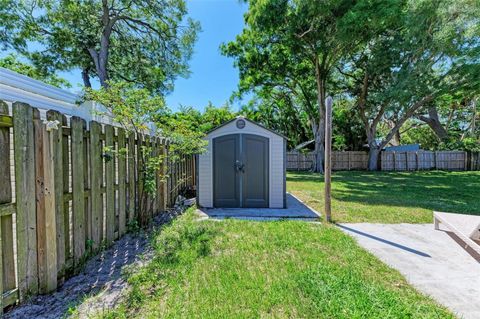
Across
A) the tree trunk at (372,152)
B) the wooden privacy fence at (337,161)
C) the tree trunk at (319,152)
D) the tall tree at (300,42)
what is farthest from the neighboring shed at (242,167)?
the tree trunk at (372,152)

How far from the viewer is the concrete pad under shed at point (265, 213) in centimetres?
486

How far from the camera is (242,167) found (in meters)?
5.55

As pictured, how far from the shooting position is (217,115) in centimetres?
1683

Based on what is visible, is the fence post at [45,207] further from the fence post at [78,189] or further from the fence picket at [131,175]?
the fence picket at [131,175]

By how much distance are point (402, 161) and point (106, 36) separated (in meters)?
20.7

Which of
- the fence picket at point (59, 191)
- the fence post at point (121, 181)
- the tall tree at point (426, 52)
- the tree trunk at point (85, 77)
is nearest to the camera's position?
the fence picket at point (59, 191)

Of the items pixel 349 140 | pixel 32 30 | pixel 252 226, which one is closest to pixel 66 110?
pixel 252 226

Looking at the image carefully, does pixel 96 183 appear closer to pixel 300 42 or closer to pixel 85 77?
pixel 300 42

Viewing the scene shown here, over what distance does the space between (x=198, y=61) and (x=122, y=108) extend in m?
11.9

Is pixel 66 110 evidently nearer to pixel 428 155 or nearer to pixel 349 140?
pixel 349 140

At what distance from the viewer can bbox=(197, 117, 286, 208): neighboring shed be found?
18.3 feet

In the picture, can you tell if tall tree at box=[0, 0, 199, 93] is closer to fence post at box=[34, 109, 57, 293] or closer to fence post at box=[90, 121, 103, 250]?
fence post at box=[90, 121, 103, 250]

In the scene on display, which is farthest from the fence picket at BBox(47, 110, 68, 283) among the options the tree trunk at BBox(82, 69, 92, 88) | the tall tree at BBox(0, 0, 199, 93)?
the tree trunk at BBox(82, 69, 92, 88)

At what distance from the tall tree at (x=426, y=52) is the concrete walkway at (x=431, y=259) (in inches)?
440
